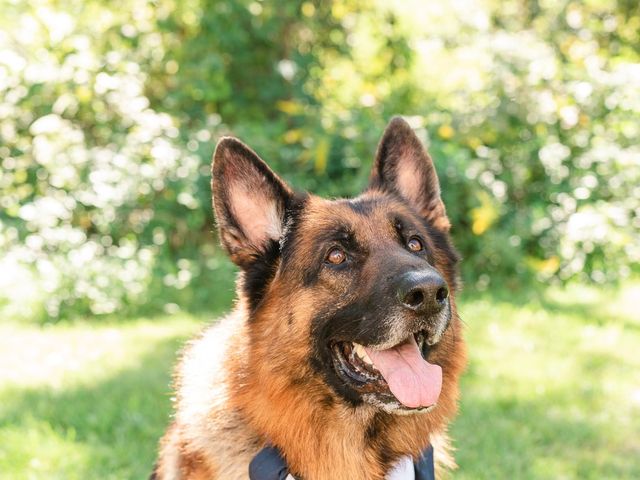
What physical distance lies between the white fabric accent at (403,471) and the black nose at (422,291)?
72 centimetres

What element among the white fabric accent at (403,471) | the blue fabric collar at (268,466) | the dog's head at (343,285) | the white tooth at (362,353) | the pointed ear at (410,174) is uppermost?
the pointed ear at (410,174)

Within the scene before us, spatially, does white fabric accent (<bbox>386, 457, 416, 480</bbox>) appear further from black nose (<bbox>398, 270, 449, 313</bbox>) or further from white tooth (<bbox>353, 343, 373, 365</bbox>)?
black nose (<bbox>398, 270, 449, 313</bbox>)

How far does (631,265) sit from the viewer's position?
26.1ft

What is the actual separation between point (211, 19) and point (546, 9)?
5936 millimetres

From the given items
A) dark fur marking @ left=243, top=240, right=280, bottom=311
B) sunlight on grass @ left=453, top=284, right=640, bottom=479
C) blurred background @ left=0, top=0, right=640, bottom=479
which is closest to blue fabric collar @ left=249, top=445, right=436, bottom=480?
dark fur marking @ left=243, top=240, right=280, bottom=311

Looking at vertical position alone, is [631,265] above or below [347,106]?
below

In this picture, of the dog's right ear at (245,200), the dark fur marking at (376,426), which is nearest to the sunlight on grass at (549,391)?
the dark fur marking at (376,426)

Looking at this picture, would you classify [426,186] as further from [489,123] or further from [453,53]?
[453,53]

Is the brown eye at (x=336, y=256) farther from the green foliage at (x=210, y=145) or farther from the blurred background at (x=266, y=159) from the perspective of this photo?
the green foliage at (x=210, y=145)

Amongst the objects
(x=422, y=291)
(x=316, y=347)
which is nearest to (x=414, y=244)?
(x=422, y=291)

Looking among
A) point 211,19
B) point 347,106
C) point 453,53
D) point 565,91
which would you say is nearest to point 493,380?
point 565,91

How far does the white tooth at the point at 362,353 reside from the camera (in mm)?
2834

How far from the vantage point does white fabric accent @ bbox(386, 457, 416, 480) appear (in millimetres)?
2963

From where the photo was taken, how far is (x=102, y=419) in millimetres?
4555
